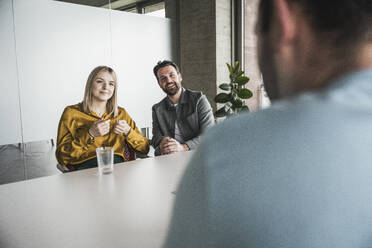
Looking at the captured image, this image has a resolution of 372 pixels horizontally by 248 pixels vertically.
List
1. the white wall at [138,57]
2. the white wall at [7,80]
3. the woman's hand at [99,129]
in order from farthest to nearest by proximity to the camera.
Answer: the white wall at [138,57] < the white wall at [7,80] < the woman's hand at [99,129]

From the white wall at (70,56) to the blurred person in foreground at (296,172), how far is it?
11.2ft

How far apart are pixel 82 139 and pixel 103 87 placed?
439mm

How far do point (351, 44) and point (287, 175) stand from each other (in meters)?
0.19

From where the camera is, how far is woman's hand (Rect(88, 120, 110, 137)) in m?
2.13

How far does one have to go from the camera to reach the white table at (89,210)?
2.71 feet

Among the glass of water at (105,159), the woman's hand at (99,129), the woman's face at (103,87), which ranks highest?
the woman's face at (103,87)

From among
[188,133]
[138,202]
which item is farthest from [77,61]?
[138,202]

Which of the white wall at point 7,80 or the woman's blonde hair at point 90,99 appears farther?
the white wall at point 7,80

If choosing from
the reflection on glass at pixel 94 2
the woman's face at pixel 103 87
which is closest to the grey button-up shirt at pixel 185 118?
the woman's face at pixel 103 87

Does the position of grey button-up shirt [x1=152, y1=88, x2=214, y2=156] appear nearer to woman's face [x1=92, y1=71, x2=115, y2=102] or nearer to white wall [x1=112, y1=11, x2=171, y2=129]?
woman's face [x1=92, y1=71, x2=115, y2=102]

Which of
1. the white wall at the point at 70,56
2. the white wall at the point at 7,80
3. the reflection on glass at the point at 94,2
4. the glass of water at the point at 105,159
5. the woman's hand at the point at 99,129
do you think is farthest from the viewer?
the reflection on glass at the point at 94,2

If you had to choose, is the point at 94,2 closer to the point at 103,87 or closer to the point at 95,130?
the point at 103,87

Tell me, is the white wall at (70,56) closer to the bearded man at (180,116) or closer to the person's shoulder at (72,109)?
the person's shoulder at (72,109)

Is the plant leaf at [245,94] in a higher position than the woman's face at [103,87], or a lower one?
lower
